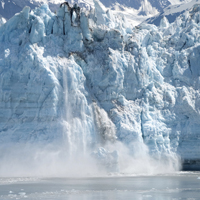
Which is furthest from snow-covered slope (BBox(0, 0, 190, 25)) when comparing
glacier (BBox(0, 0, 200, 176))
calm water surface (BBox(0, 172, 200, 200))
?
calm water surface (BBox(0, 172, 200, 200))

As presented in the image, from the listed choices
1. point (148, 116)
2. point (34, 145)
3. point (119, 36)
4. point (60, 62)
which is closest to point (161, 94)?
point (148, 116)

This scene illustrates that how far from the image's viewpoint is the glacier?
34844 millimetres

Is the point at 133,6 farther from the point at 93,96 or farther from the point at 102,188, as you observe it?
the point at 102,188

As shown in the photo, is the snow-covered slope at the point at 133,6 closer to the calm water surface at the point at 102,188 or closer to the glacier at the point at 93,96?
the glacier at the point at 93,96

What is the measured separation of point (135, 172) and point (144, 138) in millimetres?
2880

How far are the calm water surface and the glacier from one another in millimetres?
3336

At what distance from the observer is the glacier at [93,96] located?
34.8 m

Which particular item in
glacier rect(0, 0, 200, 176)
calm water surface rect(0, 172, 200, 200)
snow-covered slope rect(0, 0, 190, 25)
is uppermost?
snow-covered slope rect(0, 0, 190, 25)

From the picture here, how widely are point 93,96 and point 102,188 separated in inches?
465

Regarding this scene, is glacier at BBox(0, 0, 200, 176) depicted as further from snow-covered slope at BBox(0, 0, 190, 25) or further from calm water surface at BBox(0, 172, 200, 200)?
snow-covered slope at BBox(0, 0, 190, 25)

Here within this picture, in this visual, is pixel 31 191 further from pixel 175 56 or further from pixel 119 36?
pixel 175 56

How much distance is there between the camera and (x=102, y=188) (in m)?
27.2

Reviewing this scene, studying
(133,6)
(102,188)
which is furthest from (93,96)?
(133,6)

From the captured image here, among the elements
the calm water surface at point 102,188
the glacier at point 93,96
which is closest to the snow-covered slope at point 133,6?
the glacier at point 93,96
